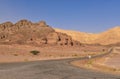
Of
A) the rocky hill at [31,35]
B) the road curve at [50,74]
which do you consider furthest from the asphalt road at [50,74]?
the rocky hill at [31,35]

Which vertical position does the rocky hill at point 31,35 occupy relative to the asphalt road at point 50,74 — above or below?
above

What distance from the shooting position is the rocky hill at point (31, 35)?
143 meters

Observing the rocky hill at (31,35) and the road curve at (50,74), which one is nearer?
the road curve at (50,74)

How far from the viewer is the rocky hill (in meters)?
143

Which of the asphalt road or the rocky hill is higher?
the rocky hill

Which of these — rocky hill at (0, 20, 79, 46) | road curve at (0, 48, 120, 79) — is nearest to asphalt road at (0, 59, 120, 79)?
road curve at (0, 48, 120, 79)

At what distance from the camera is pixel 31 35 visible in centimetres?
14725

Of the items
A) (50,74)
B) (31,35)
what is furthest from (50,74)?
(31,35)

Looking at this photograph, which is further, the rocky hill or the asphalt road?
the rocky hill

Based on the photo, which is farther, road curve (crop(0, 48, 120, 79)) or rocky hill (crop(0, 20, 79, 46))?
rocky hill (crop(0, 20, 79, 46))

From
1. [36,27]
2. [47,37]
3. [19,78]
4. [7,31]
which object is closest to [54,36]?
[47,37]

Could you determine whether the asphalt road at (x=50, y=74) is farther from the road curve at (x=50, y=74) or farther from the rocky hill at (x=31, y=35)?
the rocky hill at (x=31, y=35)

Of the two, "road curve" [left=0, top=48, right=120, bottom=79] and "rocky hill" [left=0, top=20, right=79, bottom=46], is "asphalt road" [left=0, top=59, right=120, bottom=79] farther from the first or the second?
"rocky hill" [left=0, top=20, right=79, bottom=46]

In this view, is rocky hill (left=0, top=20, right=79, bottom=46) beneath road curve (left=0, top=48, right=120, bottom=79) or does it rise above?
above
